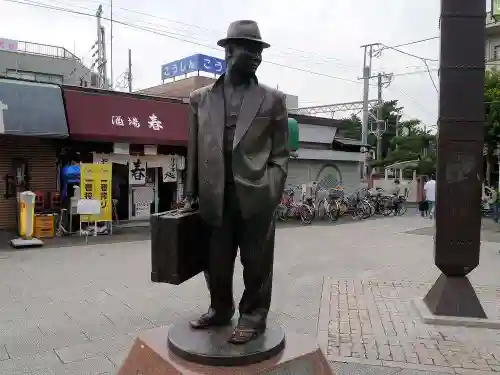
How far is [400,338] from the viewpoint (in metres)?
4.78

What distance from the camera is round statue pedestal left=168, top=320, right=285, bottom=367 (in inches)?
106

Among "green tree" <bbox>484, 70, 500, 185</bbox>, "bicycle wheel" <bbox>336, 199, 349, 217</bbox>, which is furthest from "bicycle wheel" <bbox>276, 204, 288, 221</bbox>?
"green tree" <bbox>484, 70, 500, 185</bbox>

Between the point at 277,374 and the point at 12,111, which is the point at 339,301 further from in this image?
the point at 12,111

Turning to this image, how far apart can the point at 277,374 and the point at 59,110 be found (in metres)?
10.2

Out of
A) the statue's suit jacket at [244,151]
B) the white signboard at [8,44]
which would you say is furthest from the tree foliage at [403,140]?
the statue's suit jacket at [244,151]

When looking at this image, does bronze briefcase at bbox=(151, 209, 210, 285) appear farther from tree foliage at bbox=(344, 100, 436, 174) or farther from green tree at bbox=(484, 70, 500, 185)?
tree foliage at bbox=(344, 100, 436, 174)

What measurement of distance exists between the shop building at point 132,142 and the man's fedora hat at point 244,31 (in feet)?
31.2

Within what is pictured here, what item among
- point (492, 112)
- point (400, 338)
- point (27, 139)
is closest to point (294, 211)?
point (27, 139)

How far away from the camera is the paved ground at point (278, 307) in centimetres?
421

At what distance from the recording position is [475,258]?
5.41 metres

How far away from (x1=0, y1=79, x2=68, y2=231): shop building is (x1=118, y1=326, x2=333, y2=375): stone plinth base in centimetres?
895

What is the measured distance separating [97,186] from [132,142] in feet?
5.67

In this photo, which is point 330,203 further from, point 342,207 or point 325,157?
point 325,157

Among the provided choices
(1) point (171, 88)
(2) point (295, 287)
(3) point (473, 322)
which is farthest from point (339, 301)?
(1) point (171, 88)
